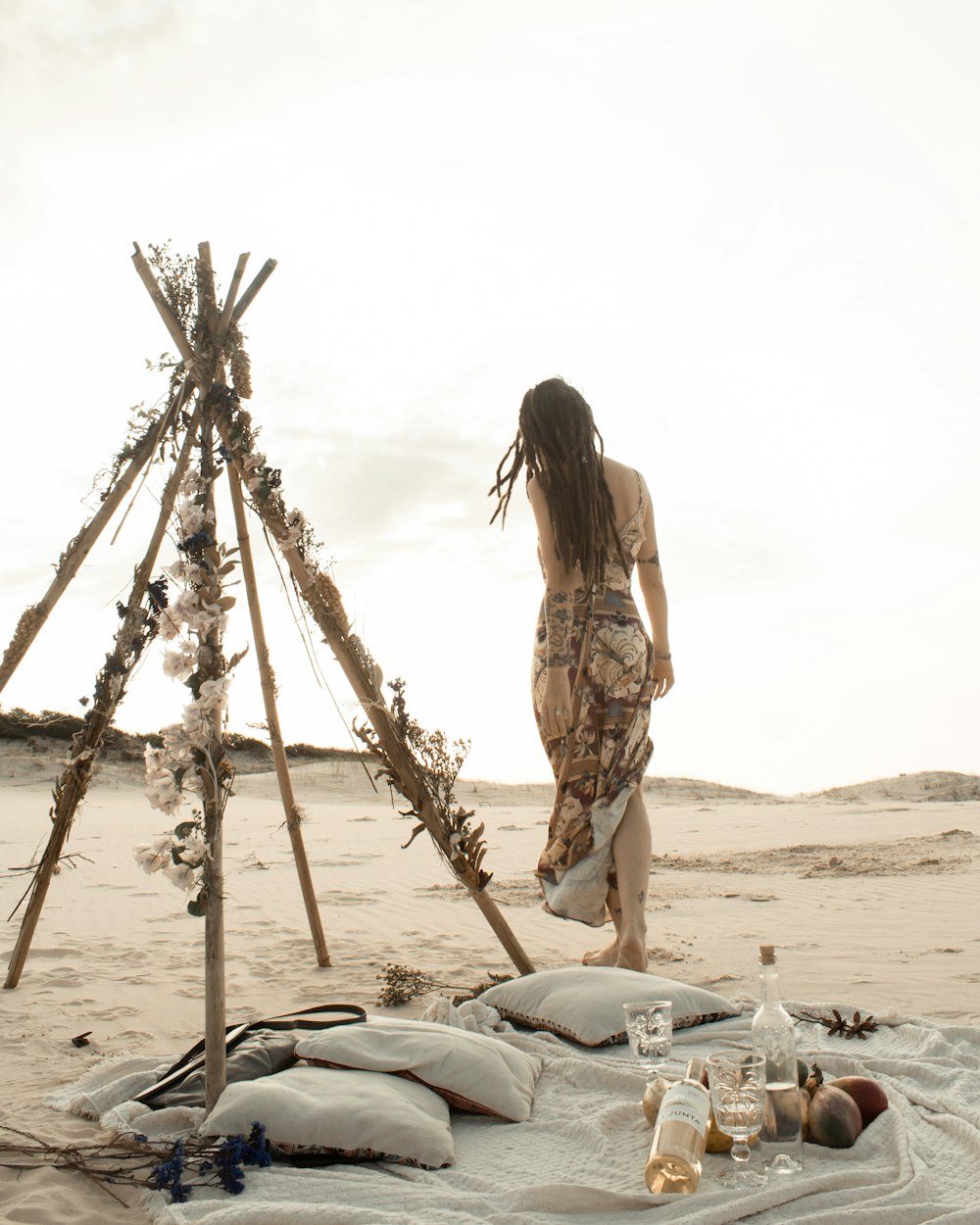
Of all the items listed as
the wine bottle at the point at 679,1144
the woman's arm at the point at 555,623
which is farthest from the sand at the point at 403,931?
the woman's arm at the point at 555,623

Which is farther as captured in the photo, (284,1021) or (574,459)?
(574,459)

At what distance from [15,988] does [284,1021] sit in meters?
1.91

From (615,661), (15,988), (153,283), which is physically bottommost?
(15,988)

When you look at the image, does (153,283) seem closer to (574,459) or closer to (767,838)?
(574,459)

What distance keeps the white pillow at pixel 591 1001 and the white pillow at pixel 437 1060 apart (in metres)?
0.50

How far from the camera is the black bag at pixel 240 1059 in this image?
2984mm

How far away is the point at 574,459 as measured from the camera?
434cm

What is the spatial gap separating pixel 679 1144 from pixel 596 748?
2.15 meters

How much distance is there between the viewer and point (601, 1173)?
8.36 feet

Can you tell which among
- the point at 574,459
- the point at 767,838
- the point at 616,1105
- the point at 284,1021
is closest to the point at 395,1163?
the point at 616,1105

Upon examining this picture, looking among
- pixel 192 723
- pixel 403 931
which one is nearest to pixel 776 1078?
pixel 192 723

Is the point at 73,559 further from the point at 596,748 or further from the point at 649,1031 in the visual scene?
the point at 649,1031

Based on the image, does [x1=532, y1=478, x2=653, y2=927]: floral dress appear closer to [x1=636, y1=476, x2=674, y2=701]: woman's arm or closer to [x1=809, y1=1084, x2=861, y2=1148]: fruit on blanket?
[x1=636, y1=476, x2=674, y2=701]: woman's arm

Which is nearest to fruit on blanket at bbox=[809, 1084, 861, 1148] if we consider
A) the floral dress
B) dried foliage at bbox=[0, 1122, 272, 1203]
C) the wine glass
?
the wine glass
